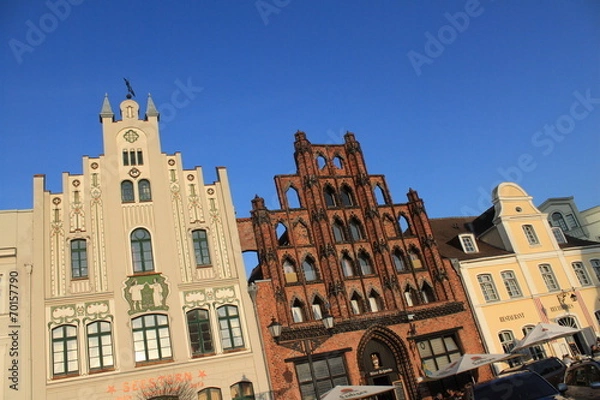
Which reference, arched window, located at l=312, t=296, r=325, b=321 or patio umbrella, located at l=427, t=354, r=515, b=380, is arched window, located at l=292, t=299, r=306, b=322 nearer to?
arched window, located at l=312, t=296, r=325, b=321

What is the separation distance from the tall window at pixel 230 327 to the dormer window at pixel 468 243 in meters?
15.2

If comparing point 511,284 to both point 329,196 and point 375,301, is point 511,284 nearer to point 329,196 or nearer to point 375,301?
point 375,301

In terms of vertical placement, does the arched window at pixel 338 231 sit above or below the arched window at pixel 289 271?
above

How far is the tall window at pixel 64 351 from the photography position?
800 inches

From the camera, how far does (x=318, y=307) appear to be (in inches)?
981

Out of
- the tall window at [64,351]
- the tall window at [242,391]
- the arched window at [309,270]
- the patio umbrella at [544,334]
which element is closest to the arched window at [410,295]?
the arched window at [309,270]

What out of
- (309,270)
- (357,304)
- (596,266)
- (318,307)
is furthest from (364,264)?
(596,266)

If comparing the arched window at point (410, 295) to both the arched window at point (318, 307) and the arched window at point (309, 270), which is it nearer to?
the arched window at point (318, 307)

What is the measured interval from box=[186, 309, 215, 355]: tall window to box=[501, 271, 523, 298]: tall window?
57.7ft

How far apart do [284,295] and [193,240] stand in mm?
5235

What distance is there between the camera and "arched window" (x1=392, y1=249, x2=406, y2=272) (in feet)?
90.3

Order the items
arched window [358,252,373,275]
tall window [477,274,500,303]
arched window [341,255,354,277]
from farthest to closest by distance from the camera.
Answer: tall window [477,274,500,303] → arched window [358,252,373,275] → arched window [341,255,354,277]

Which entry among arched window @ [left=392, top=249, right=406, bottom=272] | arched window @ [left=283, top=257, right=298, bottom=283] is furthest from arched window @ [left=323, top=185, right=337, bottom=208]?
arched window @ [left=283, top=257, right=298, bottom=283]

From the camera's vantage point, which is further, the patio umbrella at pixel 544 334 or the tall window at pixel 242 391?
the patio umbrella at pixel 544 334
